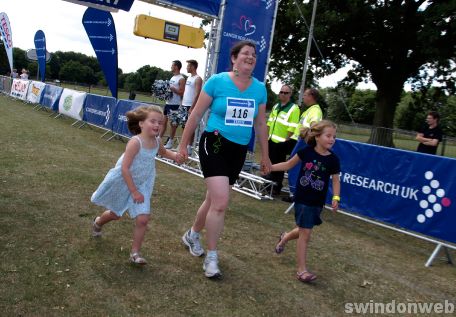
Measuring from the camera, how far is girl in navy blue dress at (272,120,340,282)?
3893 mm

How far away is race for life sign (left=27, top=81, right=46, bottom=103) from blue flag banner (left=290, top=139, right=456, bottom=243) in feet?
53.5

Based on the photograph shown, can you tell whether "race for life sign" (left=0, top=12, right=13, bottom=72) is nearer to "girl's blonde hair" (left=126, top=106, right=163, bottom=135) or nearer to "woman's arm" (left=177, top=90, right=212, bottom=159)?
"girl's blonde hair" (left=126, top=106, right=163, bottom=135)

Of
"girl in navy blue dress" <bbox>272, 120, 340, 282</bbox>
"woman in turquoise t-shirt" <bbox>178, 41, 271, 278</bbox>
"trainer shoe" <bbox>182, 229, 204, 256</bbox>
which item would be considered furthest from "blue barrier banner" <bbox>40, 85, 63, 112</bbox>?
"girl in navy blue dress" <bbox>272, 120, 340, 282</bbox>

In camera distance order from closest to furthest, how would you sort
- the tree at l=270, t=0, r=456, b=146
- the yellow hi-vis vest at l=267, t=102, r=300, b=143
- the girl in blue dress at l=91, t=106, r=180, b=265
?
1. the girl in blue dress at l=91, t=106, r=180, b=265
2. the yellow hi-vis vest at l=267, t=102, r=300, b=143
3. the tree at l=270, t=0, r=456, b=146

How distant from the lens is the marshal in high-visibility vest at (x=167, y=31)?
31.2 ft

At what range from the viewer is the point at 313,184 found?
3.91m

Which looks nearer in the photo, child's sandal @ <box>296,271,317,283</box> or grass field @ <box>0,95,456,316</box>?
grass field @ <box>0,95,456,316</box>

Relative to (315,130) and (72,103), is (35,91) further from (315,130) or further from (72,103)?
(315,130)

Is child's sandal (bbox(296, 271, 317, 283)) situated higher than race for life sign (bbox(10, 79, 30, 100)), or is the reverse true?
race for life sign (bbox(10, 79, 30, 100))

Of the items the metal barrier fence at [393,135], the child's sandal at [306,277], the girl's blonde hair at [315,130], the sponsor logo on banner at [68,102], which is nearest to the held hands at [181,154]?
the girl's blonde hair at [315,130]

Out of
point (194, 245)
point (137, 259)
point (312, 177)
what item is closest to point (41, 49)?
point (194, 245)

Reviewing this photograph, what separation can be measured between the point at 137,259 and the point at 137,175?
0.75 metres

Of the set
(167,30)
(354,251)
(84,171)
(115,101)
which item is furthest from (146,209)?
(115,101)

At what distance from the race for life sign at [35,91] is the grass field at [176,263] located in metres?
13.3
